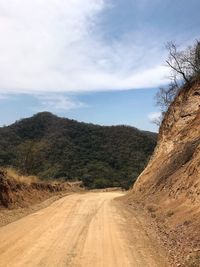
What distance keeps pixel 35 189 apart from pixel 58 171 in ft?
145

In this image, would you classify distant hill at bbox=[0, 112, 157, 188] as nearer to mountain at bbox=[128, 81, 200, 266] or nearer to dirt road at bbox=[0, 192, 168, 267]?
mountain at bbox=[128, 81, 200, 266]

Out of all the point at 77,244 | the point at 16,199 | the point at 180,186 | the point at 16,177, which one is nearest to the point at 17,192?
the point at 16,199

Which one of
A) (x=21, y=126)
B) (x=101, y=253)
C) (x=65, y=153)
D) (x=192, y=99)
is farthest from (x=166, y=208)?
(x=21, y=126)

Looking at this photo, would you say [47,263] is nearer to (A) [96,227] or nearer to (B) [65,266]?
(B) [65,266]

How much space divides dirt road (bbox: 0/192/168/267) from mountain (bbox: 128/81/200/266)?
0.97 meters

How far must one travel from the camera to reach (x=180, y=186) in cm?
2325

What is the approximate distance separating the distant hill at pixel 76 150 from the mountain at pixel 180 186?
28.8m

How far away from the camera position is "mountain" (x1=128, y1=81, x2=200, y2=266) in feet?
46.3

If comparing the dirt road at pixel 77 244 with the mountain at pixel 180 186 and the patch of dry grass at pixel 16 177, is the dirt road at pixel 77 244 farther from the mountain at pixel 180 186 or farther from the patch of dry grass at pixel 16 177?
the patch of dry grass at pixel 16 177

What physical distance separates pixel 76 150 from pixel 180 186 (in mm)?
71535

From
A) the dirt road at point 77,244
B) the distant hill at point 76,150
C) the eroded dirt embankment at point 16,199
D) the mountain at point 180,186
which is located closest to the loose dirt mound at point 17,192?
the eroded dirt embankment at point 16,199

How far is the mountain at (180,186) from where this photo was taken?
46.3 ft

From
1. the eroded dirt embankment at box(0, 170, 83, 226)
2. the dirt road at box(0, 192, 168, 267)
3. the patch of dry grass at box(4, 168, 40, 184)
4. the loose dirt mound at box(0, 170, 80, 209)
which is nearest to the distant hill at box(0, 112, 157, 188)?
the patch of dry grass at box(4, 168, 40, 184)

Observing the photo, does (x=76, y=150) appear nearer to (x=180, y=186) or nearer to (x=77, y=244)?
(x=180, y=186)
